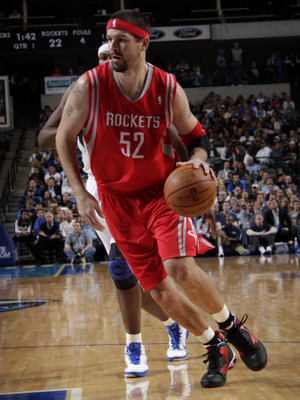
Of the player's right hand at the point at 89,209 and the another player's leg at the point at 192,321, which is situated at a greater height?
the player's right hand at the point at 89,209

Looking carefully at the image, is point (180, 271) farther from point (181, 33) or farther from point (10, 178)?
point (181, 33)

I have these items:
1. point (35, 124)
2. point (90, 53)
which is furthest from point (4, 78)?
point (90, 53)

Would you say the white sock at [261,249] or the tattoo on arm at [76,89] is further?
the white sock at [261,249]

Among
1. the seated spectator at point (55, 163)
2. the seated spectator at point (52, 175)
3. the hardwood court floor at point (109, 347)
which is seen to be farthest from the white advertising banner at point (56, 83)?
the hardwood court floor at point (109, 347)

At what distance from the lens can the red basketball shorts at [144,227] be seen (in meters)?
3.46

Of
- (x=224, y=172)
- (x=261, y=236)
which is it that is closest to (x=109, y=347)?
(x=261, y=236)

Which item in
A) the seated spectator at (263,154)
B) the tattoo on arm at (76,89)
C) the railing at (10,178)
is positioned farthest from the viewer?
the seated spectator at (263,154)

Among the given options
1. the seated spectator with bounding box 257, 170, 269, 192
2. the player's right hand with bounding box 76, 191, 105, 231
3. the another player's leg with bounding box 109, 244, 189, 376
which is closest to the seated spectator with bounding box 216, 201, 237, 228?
the seated spectator with bounding box 257, 170, 269, 192

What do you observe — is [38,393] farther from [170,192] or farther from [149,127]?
[149,127]

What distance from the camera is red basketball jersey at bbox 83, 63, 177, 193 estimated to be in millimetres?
3350

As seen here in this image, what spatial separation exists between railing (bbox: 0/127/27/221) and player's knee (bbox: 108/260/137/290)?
1250cm

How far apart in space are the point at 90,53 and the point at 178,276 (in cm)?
Answer: 2224

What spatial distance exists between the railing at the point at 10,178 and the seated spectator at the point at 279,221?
7.27 meters

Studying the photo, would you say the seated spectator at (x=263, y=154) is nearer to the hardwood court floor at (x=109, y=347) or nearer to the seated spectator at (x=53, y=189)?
the seated spectator at (x=53, y=189)
